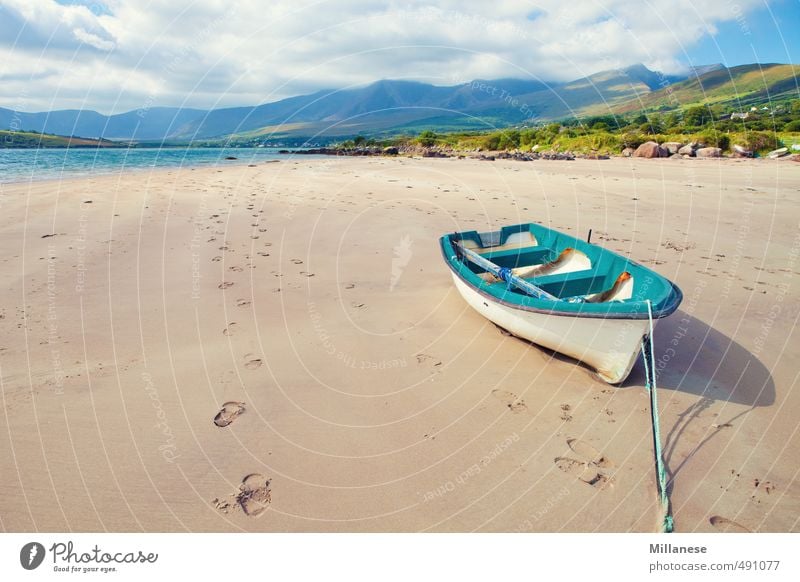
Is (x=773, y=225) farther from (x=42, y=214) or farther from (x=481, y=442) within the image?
(x=42, y=214)

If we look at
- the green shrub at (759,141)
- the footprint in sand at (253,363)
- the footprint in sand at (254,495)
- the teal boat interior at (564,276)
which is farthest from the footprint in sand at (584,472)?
the green shrub at (759,141)

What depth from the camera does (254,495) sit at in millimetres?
4164

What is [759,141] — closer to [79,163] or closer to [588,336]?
[588,336]

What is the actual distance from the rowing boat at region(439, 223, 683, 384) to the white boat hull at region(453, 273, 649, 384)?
0.04 feet

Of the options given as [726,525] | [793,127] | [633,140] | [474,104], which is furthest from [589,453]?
[474,104]

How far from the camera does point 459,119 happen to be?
129125mm

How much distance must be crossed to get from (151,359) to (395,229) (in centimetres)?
839

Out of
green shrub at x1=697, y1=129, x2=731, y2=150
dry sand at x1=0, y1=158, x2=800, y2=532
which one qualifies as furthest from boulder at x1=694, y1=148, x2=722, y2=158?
dry sand at x1=0, y1=158, x2=800, y2=532

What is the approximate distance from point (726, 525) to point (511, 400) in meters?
2.40

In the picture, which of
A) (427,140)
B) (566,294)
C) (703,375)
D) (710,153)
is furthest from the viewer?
(427,140)

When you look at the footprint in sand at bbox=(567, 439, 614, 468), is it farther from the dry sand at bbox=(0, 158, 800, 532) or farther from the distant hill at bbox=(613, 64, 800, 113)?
the distant hill at bbox=(613, 64, 800, 113)

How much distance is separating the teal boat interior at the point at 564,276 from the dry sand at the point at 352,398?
0.96 meters
